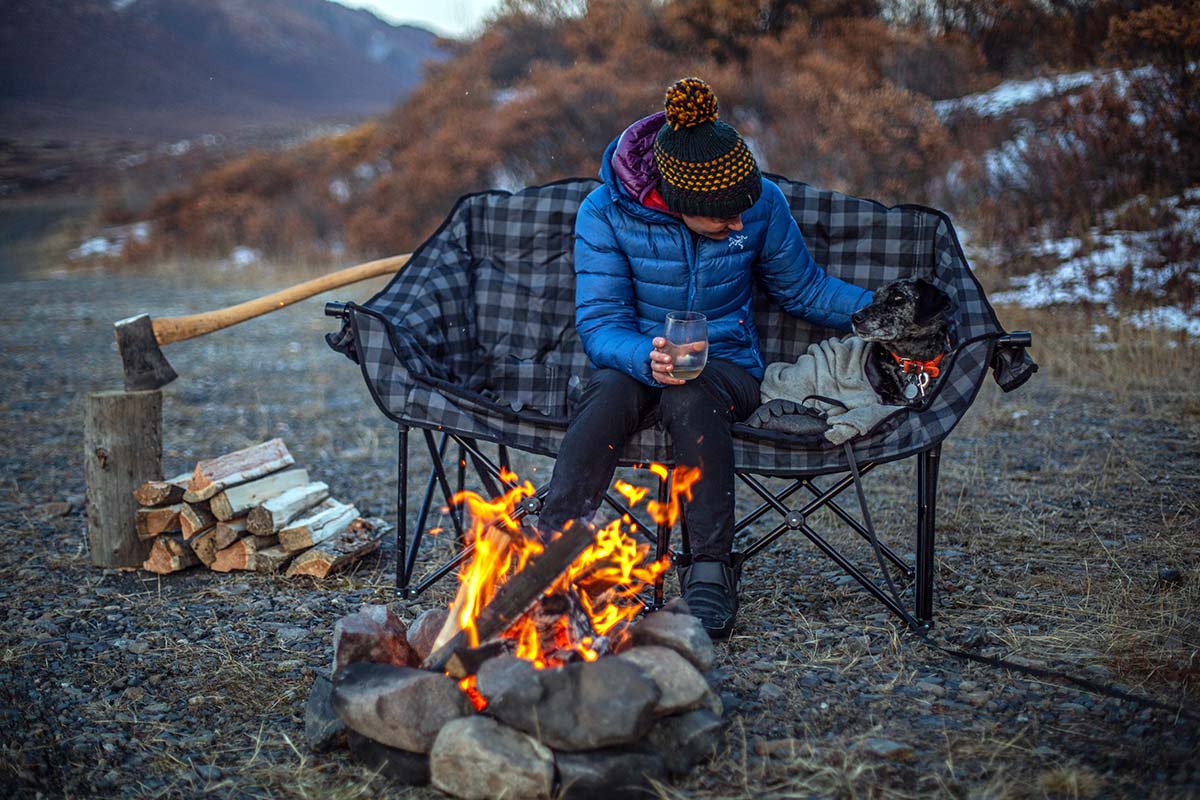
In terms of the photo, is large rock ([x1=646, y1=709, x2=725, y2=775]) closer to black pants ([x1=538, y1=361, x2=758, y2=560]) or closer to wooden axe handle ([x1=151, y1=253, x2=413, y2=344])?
black pants ([x1=538, y1=361, x2=758, y2=560])

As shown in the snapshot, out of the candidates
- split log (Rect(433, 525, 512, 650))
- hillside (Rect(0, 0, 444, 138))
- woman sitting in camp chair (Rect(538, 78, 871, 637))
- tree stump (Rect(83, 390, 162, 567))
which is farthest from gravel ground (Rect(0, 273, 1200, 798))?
hillside (Rect(0, 0, 444, 138))

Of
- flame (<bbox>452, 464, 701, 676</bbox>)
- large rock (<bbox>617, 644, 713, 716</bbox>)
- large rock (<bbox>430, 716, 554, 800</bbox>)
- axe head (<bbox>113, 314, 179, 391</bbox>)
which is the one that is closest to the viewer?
large rock (<bbox>430, 716, 554, 800</bbox>)

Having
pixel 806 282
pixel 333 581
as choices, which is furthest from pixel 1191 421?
pixel 333 581

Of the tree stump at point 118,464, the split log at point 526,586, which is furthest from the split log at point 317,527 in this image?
the split log at point 526,586

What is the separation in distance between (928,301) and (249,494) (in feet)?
8.02

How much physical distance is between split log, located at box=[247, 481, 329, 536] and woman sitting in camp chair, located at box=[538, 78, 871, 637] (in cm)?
126

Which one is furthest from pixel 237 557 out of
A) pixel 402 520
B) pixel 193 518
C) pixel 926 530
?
pixel 926 530

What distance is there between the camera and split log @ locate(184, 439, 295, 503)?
3.26m

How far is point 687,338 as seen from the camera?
229 centimetres

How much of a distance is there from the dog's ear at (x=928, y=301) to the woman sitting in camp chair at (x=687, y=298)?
0.29 m

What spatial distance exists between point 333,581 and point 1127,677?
8.10 feet

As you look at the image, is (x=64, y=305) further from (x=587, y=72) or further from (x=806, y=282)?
(x=806, y=282)

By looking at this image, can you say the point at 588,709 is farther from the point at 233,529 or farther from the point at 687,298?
the point at 233,529

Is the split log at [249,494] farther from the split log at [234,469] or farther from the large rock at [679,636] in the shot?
the large rock at [679,636]
